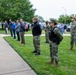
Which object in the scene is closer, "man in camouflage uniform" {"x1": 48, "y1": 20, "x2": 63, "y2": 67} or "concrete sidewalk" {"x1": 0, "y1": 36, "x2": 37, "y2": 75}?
"concrete sidewalk" {"x1": 0, "y1": 36, "x2": 37, "y2": 75}

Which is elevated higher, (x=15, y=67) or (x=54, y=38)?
(x=54, y=38)

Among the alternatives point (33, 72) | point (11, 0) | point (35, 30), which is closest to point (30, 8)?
point (11, 0)

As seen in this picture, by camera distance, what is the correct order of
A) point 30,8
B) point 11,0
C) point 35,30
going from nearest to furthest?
point 35,30 < point 11,0 < point 30,8

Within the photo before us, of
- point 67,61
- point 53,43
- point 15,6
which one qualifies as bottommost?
point 67,61

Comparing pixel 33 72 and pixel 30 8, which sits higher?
pixel 30 8

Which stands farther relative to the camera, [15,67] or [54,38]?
[15,67]

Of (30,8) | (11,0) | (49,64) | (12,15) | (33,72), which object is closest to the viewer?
(33,72)

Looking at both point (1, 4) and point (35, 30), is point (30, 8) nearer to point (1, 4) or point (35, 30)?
point (1, 4)

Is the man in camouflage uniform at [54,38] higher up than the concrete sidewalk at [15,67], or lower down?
higher up

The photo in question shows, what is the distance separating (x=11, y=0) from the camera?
53.4m

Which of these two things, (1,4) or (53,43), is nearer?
(53,43)

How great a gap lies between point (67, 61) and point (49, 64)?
1.08m

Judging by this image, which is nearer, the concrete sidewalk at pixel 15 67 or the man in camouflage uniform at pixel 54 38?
the concrete sidewalk at pixel 15 67

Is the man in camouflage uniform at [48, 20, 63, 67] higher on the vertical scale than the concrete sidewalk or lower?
higher
